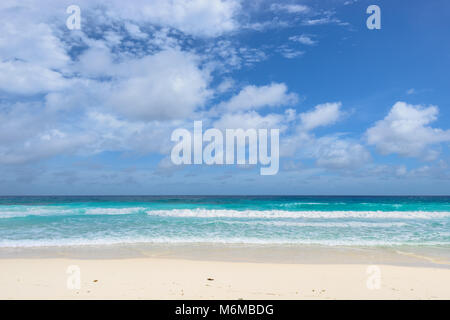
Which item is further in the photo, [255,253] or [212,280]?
[255,253]

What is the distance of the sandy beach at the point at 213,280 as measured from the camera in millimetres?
5121

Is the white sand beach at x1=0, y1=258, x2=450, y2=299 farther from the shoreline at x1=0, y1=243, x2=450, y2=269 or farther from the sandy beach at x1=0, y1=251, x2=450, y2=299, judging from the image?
the shoreline at x1=0, y1=243, x2=450, y2=269

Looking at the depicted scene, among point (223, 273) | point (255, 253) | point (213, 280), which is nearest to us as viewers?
point (213, 280)

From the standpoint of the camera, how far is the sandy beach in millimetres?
5121

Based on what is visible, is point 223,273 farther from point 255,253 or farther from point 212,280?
point 255,253

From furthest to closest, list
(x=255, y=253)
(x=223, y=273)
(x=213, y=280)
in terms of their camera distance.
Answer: (x=255, y=253) → (x=223, y=273) → (x=213, y=280)

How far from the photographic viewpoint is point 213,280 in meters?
5.88

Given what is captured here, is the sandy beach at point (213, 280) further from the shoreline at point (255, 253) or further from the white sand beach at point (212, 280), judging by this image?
the shoreline at point (255, 253)

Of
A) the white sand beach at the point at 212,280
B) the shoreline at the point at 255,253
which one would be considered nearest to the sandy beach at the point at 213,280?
the white sand beach at the point at 212,280

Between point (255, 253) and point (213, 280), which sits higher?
point (213, 280)

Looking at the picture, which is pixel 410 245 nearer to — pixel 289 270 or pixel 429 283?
pixel 429 283

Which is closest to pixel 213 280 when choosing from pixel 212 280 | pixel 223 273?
pixel 212 280
